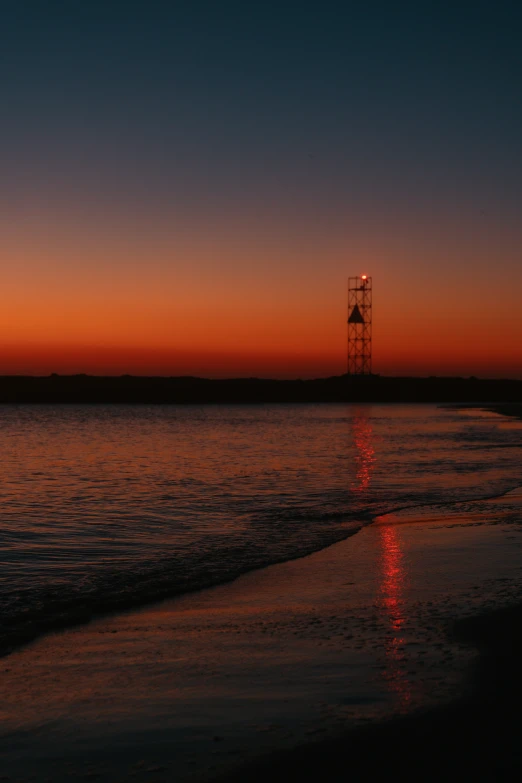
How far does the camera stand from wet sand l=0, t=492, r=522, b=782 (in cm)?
560

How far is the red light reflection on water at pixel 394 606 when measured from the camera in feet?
22.6

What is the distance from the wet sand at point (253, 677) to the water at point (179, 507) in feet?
4.00

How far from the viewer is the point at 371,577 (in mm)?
11453

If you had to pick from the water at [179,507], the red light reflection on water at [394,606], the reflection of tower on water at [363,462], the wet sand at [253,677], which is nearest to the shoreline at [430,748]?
the wet sand at [253,677]

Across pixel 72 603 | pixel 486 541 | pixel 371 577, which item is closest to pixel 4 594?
pixel 72 603

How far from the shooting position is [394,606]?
9672 mm

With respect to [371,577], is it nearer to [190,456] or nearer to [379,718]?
[379,718]

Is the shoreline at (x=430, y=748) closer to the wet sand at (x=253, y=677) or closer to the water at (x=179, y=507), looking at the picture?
the wet sand at (x=253, y=677)

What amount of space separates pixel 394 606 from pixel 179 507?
435 inches

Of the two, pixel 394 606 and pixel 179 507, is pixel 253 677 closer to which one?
pixel 394 606

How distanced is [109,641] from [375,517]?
10.5m

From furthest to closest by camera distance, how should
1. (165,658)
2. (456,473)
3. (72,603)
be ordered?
1. (456,473)
2. (72,603)
3. (165,658)

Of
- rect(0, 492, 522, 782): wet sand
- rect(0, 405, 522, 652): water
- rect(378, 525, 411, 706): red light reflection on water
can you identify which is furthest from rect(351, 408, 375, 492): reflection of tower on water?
rect(0, 492, 522, 782): wet sand

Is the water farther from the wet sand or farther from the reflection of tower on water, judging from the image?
the wet sand
